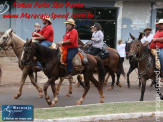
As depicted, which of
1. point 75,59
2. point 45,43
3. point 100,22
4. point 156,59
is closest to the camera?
point 75,59

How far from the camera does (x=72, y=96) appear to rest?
12352 mm

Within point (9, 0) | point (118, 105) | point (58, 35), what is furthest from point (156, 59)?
point (9, 0)

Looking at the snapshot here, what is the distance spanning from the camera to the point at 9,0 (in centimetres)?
2103

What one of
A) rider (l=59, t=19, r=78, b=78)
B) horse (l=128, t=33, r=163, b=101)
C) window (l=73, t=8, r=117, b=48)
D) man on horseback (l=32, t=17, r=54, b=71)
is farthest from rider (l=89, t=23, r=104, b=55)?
window (l=73, t=8, r=117, b=48)

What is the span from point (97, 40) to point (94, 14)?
8668mm

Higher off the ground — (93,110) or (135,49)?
(135,49)

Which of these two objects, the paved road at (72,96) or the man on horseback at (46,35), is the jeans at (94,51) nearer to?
the paved road at (72,96)

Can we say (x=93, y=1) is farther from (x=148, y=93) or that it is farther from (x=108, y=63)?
(x=148, y=93)

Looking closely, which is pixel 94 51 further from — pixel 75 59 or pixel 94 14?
pixel 94 14

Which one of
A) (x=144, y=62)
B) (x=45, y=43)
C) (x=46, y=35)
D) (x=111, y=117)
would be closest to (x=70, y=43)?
(x=46, y=35)

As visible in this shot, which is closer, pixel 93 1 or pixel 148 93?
pixel 148 93

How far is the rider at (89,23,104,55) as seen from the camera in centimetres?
1338

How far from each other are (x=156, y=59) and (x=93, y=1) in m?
11.2

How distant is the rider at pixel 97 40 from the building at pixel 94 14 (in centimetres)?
775
